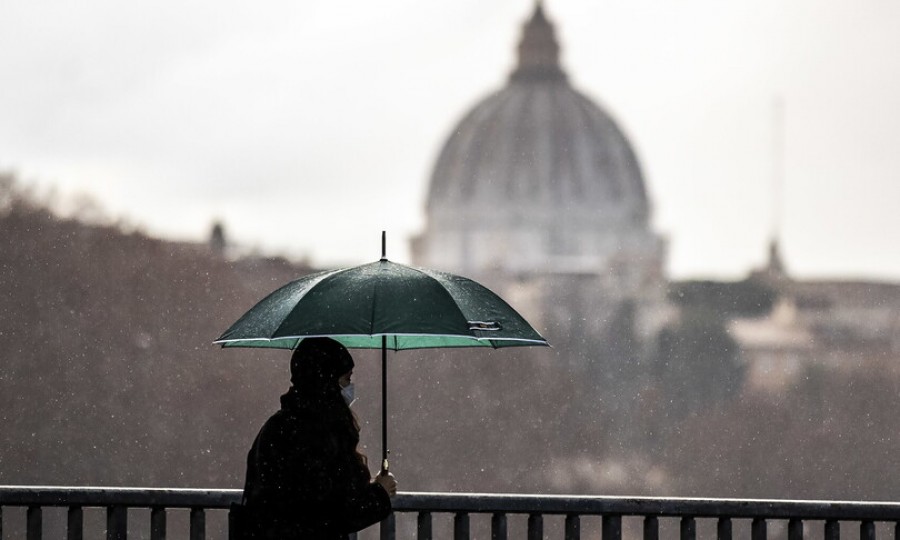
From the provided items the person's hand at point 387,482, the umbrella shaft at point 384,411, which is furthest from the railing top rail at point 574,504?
the person's hand at point 387,482

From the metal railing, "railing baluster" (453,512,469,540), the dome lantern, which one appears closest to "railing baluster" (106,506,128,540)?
the metal railing

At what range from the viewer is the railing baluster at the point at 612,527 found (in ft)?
14.0

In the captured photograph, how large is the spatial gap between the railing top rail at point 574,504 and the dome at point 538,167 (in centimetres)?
8502

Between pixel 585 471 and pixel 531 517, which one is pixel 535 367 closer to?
pixel 585 471

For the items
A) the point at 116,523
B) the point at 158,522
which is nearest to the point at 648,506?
the point at 158,522

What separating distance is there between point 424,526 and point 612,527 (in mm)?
525

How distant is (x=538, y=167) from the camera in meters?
90.2

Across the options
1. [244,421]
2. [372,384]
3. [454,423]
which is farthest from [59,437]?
[454,423]

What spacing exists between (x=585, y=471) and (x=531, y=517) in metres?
41.3

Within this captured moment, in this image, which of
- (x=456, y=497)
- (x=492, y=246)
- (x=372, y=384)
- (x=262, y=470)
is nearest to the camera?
(x=262, y=470)

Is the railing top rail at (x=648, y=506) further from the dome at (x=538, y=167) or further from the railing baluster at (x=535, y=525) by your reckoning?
the dome at (x=538, y=167)

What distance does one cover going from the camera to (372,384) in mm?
39000

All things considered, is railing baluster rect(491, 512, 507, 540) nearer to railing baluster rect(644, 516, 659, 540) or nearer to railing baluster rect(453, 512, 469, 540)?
railing baluster rect(453, 512, 469, 540)

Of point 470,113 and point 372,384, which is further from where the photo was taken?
point 470,113
